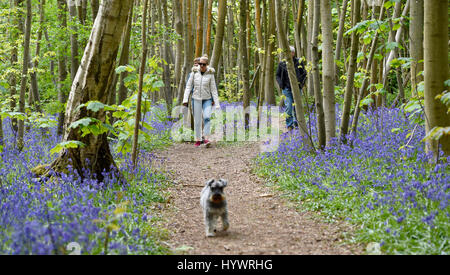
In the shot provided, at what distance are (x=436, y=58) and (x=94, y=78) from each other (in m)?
5.09

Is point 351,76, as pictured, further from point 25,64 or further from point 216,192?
point 25,64

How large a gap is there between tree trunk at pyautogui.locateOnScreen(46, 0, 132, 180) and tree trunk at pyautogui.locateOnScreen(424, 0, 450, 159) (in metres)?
4.52

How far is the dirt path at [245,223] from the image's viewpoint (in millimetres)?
4184

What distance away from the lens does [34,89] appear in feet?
37.1

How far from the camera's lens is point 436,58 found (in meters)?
5.26

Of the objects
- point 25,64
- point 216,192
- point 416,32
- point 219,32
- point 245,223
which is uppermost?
point 219,32

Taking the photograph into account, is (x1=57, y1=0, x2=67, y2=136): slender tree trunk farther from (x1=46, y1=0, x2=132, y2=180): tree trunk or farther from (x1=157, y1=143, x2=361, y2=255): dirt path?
(x1=46, y1=0, x2=132, y2=180): tree trunk

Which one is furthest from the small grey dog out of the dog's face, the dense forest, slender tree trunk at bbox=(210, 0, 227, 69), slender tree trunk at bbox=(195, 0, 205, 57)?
slender tree trunk at bbox=(195, 0, 205, 57)

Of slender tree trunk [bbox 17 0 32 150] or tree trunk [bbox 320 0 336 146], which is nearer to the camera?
tree trunk [bbox 320 0 336 146]

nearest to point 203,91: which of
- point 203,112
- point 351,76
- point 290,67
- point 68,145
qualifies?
point 203,112

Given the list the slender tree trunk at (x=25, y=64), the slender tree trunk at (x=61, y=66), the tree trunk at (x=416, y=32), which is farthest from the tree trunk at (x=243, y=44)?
the tree trunk at (x=416, y=32)

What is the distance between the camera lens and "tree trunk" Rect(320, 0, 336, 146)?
303 inches

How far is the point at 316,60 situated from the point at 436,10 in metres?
2.82

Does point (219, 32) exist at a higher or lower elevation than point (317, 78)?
higher
